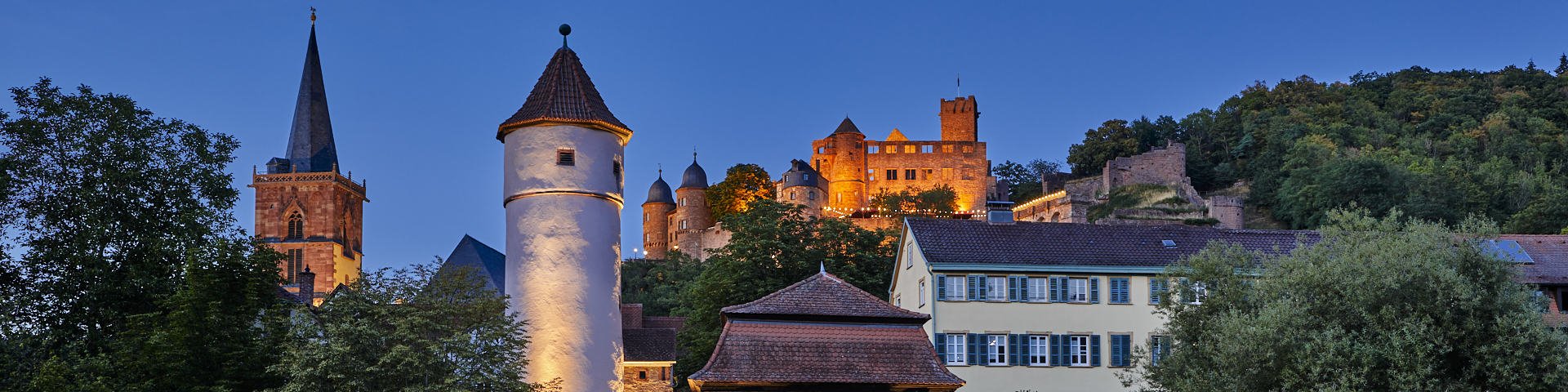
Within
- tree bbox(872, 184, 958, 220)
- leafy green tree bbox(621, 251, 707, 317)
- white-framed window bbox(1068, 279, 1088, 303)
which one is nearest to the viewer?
white-framed window bbox(1068, 279, 1088, 303)

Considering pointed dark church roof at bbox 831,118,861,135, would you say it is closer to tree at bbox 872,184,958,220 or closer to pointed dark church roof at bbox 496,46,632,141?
tree at bbox 872,184,958,220

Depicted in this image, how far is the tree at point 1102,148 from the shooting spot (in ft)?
382

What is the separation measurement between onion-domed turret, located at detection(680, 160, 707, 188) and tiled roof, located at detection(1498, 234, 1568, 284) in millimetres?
78457

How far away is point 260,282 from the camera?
3084 cm

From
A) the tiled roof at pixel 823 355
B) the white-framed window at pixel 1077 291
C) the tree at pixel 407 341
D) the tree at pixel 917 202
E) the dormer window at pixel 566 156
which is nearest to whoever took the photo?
the tiled roof at pixel 823 355

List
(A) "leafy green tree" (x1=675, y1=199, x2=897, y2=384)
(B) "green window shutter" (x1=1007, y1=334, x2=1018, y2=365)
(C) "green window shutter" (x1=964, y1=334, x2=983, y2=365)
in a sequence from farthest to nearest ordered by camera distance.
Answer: (A) "leafy green tree" (x1=675, y1=199, x2=897, y2=384)
(B) "green window shutter" (x1=1007, y1=334, x2=1018, y2=365)
(C) "green window shutter" (x1=964, y1=334, x2=983, y2=365)

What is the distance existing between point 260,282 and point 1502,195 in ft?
266

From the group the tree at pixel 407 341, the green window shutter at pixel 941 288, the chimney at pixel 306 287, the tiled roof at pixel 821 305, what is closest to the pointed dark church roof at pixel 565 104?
the tree at pixel 407 341

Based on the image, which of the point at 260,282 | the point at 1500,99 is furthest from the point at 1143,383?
the point at 1500,99

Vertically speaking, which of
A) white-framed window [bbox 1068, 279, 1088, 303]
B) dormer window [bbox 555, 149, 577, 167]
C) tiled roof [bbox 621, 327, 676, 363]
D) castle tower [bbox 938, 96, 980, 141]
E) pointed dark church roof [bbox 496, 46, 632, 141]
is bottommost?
tiled roof [bbox 621, 327, 676, 363]

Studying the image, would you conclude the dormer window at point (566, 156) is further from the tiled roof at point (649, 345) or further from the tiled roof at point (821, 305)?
the tiled roof at point (649, 345)

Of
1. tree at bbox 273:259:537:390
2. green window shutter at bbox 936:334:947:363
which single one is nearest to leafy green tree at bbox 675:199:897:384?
green window shutter at bbox 936:334:947:363

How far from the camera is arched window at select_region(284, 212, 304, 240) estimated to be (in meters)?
84.5

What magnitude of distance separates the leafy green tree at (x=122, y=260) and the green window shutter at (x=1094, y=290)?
20.7 metres
